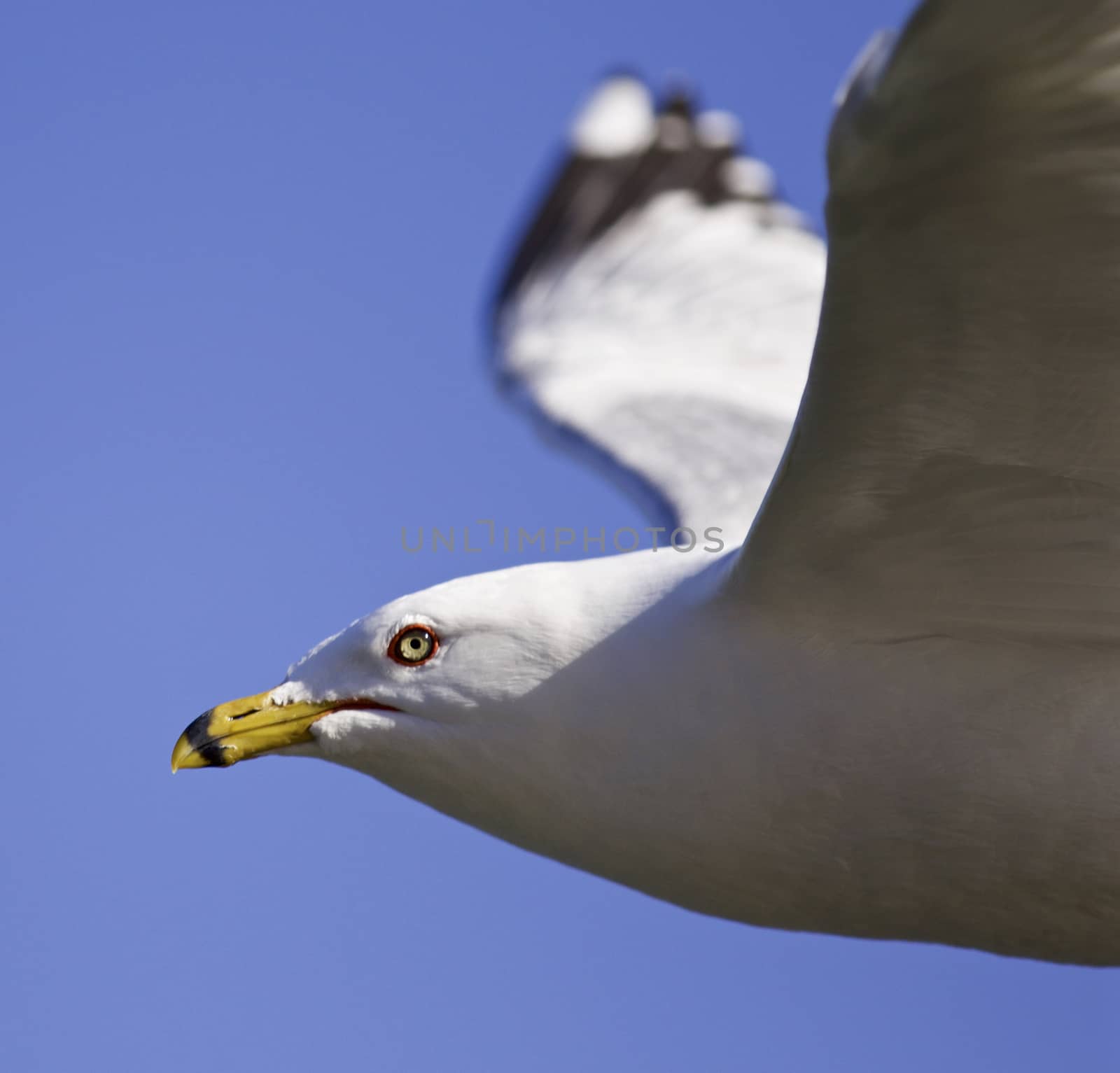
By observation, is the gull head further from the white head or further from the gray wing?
the gray wing

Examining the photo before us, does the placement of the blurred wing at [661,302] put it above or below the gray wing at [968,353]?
above

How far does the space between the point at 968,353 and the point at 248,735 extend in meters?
2.18

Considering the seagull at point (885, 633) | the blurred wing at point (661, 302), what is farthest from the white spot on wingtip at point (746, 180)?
the seagull at point (885, 633)

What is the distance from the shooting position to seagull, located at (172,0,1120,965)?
9.55 feet

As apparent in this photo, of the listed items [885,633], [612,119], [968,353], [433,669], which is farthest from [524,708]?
[612,119]

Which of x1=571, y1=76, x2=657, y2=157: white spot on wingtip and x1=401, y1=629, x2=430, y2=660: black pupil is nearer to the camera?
x1=401, y1=629, x2=430, y2=660: black pupil

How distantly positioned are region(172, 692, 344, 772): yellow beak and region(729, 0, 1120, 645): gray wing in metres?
1.26

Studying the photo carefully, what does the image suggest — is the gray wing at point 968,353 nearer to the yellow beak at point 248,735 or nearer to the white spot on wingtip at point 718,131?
the yellow beak at point 248,735

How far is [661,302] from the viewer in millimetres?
8273

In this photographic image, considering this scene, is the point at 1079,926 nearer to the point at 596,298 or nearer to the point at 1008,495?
the point at 1008,495

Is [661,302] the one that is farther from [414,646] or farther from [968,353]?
[968,353]

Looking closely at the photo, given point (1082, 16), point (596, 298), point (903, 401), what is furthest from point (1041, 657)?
point (596, 298)

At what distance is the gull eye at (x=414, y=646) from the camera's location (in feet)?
14.1

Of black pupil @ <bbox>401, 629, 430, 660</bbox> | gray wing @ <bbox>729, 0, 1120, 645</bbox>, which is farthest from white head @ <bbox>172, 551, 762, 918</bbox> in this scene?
gray wing @ <bbox>729, 0, 1120, 645</bbox>
